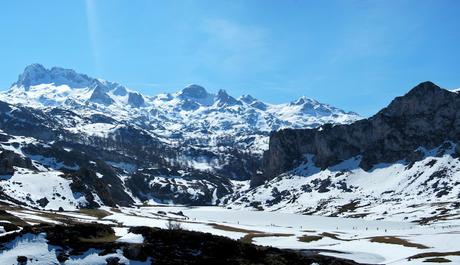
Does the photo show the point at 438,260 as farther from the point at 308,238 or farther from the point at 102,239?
the point at 102,239

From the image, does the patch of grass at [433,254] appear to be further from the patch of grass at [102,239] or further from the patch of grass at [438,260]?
the patch of grass at [102,239]

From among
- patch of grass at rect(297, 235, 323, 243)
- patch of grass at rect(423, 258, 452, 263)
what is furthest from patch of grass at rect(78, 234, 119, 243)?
patch of grass at rect(297, 235, 323, 243)

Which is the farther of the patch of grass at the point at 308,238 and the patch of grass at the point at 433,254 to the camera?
the patch of grass at the point at 308,238

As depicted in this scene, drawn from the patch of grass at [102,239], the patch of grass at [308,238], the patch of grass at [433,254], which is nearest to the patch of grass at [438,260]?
the patch of grass at [433,254]

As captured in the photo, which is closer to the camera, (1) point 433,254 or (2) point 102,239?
(2) point 102,239

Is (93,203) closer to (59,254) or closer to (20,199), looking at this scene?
(20,199)

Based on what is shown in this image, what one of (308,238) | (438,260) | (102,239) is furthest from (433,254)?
(102,239)

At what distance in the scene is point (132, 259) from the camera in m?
57.8

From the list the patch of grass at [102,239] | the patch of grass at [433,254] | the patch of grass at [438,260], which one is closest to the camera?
the patch of grass at [102,239]

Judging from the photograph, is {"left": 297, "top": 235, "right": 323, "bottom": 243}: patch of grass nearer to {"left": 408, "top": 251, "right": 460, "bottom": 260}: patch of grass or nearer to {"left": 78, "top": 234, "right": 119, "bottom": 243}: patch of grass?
{"left": 408, "top": 251, "right": 460, "bottom": 260}: patch of grass

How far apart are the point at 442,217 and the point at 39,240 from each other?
553ft

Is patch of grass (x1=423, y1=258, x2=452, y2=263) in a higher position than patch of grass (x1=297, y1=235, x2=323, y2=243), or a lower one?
lower

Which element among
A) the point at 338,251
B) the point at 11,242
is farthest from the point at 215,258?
the point at 338,251

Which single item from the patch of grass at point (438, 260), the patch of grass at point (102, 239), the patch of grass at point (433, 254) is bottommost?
the patch of grass at point (438, 260)
